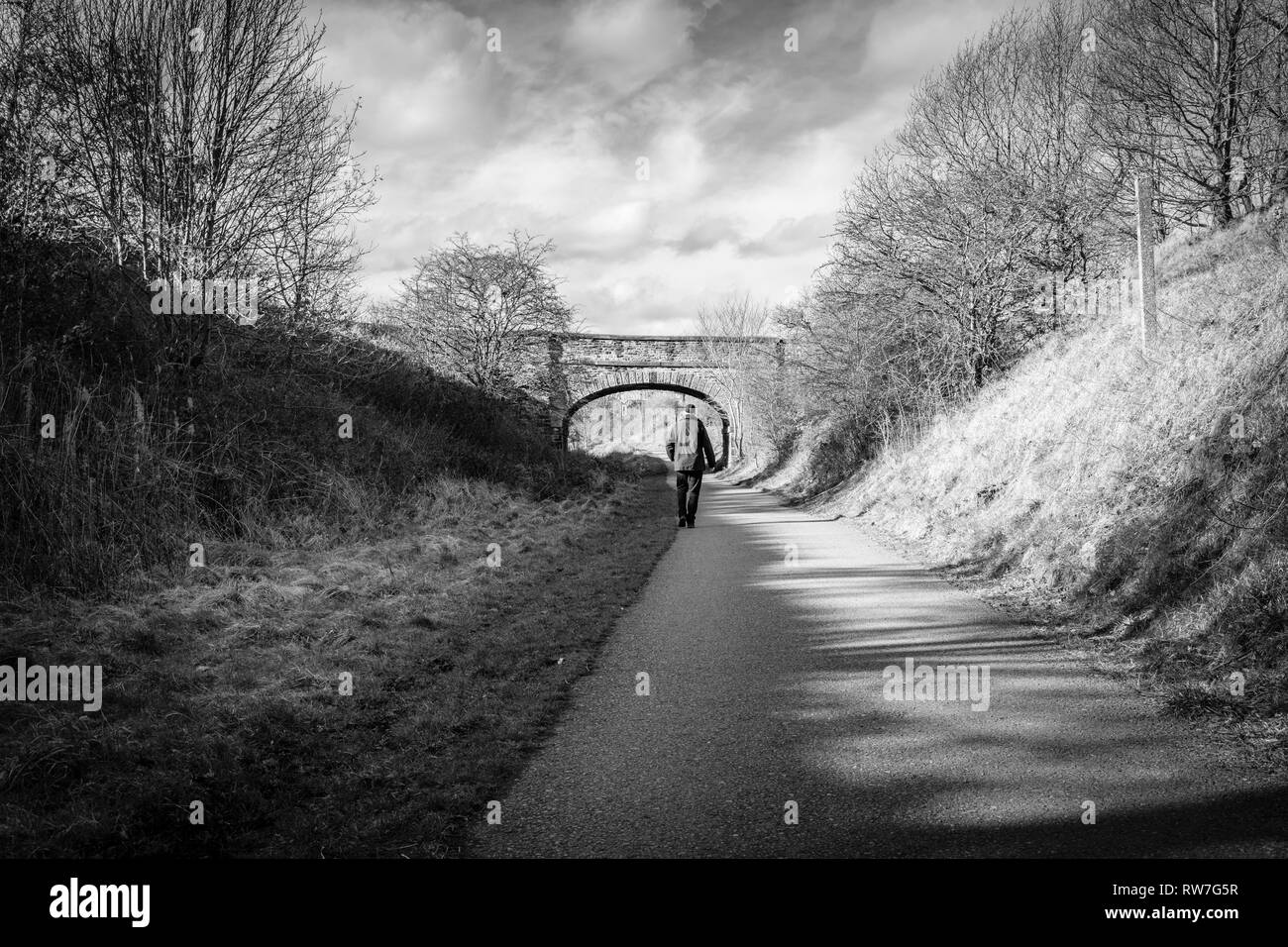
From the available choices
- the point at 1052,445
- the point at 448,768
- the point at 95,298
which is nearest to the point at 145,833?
the point at 448,768

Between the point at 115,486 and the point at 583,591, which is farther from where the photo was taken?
the point at 583,591

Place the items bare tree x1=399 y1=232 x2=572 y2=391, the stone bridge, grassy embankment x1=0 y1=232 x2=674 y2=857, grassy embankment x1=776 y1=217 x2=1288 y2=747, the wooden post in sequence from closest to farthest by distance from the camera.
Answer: grassy embankment x1=0 y1=232 x2=674 y2=857, grassy embankment x1=776 y1=217 x2=1288 y2=747, the wooden post, bare tree x1=399 y1=232 x2=572 y2=391, the stone bridge

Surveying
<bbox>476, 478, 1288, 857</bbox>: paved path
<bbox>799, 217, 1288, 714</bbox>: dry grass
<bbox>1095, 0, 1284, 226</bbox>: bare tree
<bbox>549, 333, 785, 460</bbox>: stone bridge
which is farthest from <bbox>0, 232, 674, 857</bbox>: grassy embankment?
<bbox>549, 333, 785, 460</bbox>: stone bridge

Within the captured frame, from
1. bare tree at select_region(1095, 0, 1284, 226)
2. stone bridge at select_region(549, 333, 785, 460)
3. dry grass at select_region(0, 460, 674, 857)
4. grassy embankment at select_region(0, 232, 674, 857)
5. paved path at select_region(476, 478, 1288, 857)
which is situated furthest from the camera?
stone bridge at select_region(549, 333, 785, 460)

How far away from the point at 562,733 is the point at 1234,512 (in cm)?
537

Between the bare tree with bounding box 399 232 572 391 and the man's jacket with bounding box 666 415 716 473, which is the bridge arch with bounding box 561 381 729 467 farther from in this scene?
the man's jacket with bounding box 666 415 716 473

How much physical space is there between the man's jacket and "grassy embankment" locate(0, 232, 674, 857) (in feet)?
4.70

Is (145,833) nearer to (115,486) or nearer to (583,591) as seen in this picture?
(583,591)

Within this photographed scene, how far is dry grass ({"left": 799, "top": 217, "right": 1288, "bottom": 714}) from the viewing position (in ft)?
16.4

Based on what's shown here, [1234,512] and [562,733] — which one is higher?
[1234,512]

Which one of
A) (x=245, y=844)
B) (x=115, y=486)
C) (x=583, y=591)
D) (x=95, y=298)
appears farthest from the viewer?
(x=95, y=298)

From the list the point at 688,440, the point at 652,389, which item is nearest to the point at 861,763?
the point at 688,440

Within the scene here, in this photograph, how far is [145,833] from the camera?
307 centimetres

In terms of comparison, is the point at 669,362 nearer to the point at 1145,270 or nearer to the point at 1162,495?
the point at 1145,270
